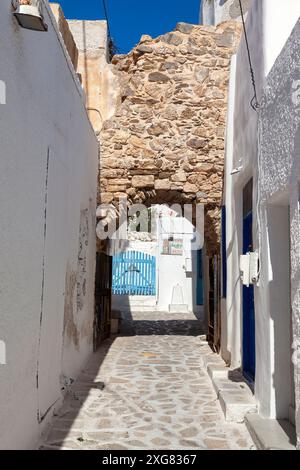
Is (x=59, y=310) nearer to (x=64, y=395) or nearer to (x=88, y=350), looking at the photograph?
(x=64, y=395)

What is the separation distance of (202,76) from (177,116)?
86 cm

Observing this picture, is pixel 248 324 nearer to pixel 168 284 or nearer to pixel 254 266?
pixel 254 266

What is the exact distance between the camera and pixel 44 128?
3.54m

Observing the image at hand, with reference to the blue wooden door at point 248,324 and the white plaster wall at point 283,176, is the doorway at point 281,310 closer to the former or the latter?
the white plaster wall at point 283,176

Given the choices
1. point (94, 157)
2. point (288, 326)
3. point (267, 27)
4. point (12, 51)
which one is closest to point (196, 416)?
point (288, 326)

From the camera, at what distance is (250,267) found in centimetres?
409

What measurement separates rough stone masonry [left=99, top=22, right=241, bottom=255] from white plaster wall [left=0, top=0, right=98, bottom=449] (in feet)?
8.31

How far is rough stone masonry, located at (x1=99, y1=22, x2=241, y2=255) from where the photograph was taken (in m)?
Answer: 7.62

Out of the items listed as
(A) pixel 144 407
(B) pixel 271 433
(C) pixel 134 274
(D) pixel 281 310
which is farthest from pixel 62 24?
(C) pixel 134 274

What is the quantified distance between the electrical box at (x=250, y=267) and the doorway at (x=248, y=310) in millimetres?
763

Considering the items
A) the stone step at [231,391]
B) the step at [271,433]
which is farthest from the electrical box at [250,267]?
the step at [271,433]

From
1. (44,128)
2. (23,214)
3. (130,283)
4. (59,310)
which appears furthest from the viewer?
(130,283)

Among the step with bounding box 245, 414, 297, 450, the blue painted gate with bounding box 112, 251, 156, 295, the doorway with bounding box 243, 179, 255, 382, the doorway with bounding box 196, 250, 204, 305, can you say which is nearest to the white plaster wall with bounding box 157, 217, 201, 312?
the doorway with bounding box 196, 250, 204, 305

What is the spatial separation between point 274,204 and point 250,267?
67cm
